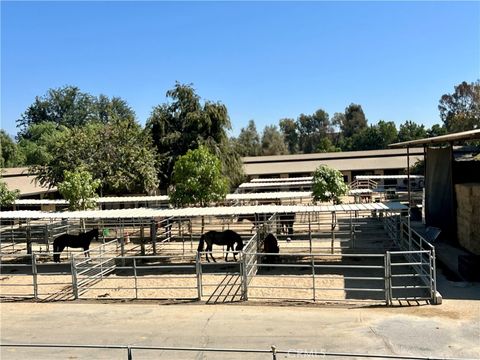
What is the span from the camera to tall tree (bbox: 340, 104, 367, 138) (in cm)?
11581

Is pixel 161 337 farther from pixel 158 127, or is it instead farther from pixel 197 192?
pixel 158 127

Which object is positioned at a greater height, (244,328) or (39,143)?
(39,143)

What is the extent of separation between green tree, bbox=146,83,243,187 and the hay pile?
18.6m

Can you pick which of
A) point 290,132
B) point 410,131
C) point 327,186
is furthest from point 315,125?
point 327,186

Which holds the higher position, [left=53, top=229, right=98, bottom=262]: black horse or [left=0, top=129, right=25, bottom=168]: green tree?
[left=0, top=129, right=25, bottom=168]: green tree

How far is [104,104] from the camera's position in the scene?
9994 centimetres

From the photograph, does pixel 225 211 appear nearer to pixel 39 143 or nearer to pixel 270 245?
pixel 270 245

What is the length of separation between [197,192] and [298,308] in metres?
10.7

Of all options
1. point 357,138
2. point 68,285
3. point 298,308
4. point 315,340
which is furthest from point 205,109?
point 357,138

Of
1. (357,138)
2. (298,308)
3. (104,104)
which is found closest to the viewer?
(298,308)

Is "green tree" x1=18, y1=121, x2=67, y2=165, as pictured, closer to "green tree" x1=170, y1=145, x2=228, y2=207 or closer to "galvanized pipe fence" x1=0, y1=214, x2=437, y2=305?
"green tree" x1=170, y1=145, x2=228, y2=207

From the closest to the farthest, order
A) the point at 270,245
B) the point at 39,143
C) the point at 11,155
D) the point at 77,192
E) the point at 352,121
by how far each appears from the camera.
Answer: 1. the point at 270,245
2. the point at 77,192
3. the point at 11,155
4. the point at 39,143
5. the point at 352,121

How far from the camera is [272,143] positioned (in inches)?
3361

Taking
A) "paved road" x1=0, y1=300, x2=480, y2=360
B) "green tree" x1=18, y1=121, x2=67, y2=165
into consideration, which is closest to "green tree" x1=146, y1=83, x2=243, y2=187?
"green tree" x1=18, y1=121, x2=67, y2=165
